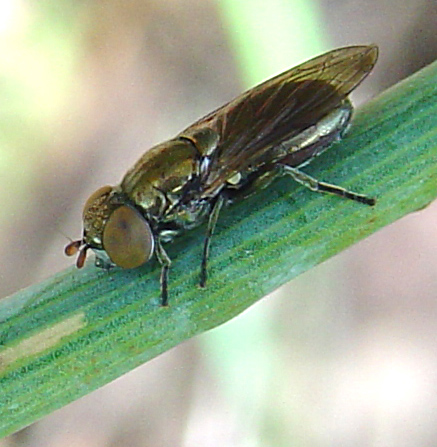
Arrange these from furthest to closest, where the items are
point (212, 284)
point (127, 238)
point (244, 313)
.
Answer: point (244, 313) → point (127, 238) → point (212, 284)

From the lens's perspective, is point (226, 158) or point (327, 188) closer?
point (327, 188)

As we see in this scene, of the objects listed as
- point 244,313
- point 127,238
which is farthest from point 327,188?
point 244,313

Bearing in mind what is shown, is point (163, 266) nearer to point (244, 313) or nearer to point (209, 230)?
point (209, 230)

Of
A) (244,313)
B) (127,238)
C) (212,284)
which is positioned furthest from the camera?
(244,313)

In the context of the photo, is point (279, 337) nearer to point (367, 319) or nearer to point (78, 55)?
point (367, 319)

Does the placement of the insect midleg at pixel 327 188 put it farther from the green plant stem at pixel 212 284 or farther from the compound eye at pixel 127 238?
the compound eye at pixel 127 238

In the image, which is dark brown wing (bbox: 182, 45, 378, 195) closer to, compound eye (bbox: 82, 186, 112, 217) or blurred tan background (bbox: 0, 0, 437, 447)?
compound eye (bbox: 82, 186, 112, 217)

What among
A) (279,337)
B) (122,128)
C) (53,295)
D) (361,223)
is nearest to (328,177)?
(361,223)
